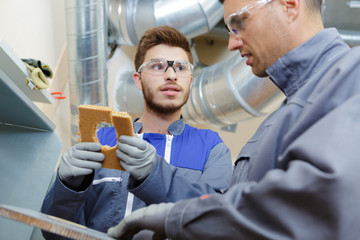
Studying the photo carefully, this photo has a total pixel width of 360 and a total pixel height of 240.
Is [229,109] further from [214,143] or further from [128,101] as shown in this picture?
[214,143]

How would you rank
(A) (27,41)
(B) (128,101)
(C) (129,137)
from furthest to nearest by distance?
(B) (128,101) < (A) (27,41) < (C) (129,137)

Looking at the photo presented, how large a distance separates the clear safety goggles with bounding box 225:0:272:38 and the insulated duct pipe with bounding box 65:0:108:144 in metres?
1.43

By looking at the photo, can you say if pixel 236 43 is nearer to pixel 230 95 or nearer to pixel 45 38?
pixel 230 95

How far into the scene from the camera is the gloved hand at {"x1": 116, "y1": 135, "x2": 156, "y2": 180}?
1021 millimetres

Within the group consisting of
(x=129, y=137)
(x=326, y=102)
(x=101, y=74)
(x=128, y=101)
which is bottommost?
(x=128, y=101)

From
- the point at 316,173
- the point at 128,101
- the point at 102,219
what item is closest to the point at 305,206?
the point at 316,173

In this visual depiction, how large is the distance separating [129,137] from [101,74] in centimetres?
147

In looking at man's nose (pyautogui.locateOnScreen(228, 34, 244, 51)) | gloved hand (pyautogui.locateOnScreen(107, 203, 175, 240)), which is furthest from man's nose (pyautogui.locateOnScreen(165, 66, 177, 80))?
gloved hand (pyautogui.locateOnScreen(107, 203, 175, 240))

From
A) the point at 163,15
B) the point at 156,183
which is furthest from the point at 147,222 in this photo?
the point at 163,15

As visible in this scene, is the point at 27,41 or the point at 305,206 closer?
the point at 305,206

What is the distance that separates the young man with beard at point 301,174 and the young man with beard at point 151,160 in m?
0.28

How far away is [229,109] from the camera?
8.04ft

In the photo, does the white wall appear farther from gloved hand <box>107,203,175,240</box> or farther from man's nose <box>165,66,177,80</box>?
gloved hand <box>107,203,175,240</box>

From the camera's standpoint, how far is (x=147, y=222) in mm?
734
